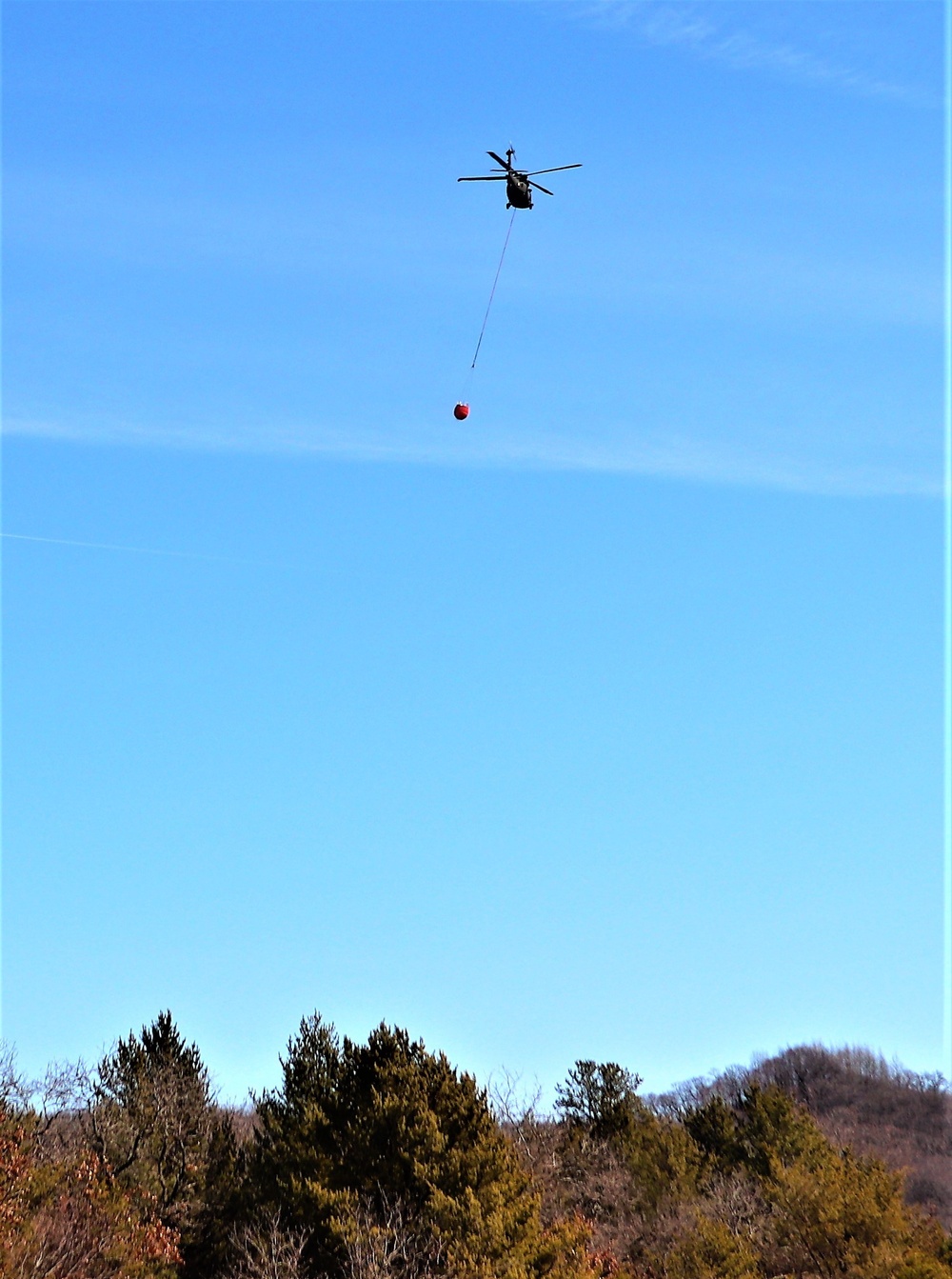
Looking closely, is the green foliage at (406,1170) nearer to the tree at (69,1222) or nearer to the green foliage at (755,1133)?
the tree at (69,1222)

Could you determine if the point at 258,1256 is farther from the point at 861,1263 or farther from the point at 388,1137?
the point at 861,1263

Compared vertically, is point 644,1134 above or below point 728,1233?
above

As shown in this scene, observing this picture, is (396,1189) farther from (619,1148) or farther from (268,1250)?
(619,1148)

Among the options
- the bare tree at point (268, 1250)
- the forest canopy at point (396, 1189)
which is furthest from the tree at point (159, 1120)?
the bare tree at point (268, 1250)

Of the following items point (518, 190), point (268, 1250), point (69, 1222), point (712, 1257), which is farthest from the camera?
point (712, 1257)

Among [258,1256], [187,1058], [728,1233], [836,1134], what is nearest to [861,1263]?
[728,1233]

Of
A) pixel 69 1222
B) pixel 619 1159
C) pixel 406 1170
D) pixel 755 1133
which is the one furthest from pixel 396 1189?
pixel 755 1133

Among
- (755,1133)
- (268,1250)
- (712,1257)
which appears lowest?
(268,1250)

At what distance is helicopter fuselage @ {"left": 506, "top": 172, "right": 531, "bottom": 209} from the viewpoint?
34.0m

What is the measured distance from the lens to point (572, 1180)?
238 ft

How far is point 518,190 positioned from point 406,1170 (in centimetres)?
3480

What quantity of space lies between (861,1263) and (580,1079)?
2903 cm

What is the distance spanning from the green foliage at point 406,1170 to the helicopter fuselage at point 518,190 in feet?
108

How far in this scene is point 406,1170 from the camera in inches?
2034
